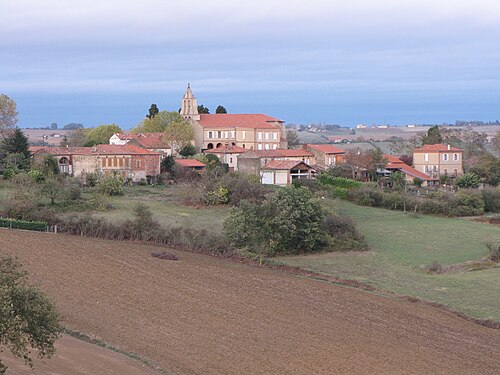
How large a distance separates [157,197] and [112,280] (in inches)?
1055

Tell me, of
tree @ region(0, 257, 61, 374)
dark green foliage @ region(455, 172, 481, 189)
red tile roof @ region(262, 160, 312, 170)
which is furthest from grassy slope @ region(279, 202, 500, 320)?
tree @ region(0, 257, 61, 374)

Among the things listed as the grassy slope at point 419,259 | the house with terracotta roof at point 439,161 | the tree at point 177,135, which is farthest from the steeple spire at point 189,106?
the grassy slope at point 419,259

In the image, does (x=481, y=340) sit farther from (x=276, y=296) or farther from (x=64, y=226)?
(x=64, y=226)

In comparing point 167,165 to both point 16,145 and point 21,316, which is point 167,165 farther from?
point 21,316

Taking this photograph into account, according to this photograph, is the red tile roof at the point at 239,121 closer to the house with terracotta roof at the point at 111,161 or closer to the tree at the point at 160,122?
the tree at the point at 160,122

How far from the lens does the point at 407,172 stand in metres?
80.5

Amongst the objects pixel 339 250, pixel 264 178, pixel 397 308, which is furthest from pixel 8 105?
pixel 397 308

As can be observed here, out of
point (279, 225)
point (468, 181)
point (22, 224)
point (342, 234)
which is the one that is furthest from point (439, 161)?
point (22, 224)

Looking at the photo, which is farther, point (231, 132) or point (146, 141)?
point (231, 132)

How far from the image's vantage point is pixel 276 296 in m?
34.3

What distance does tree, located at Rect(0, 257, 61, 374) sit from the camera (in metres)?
17.7

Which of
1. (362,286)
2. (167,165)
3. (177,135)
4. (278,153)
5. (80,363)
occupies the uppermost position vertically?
(177,135)

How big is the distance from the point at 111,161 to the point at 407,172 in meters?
27.0

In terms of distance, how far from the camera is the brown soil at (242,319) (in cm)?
2541
